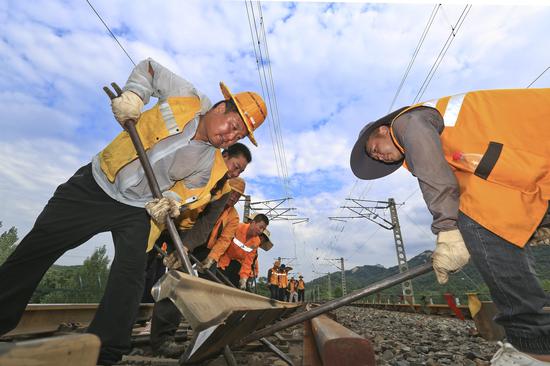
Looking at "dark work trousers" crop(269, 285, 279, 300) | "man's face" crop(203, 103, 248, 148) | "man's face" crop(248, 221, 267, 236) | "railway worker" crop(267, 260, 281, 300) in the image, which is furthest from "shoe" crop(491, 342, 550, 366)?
"dark work trousers" crop(269, 285, 279, 300)

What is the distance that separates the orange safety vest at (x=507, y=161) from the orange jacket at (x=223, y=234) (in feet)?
14.1

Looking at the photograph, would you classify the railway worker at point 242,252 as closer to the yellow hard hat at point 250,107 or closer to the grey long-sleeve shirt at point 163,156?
the grey long-sleeve shirt at point 163,156

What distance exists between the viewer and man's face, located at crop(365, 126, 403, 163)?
221 centimetres

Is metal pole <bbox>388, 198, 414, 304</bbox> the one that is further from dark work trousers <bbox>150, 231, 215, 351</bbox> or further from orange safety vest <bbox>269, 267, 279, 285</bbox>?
dark work trousers <bbox>150, 231, 215, 351</bbox>

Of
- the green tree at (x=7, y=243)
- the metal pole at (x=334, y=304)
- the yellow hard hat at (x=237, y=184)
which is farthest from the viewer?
the green tree at (x=7, y=243)

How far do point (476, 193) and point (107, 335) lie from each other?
7.67 ft

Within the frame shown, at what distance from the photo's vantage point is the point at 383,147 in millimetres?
2244

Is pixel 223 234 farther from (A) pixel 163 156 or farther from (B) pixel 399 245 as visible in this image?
(B) pixel 399 245

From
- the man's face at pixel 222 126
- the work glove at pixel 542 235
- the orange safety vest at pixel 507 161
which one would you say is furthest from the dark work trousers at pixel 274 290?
the orange safety vest at pixel 507 161

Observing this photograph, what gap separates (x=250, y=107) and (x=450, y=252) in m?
2.02

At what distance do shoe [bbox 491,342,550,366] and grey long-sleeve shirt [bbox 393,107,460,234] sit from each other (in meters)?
0.61

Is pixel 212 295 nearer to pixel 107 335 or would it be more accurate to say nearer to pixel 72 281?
pixel 107 335

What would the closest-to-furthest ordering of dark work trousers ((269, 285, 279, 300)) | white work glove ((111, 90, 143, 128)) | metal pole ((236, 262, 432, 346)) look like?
metal pole ((236, 262, 432, 346)) → white work glove ((111, 90, 143, 128)) → dark work trousers ((269, 285, 279, 300))

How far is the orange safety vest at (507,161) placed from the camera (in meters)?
1.50
